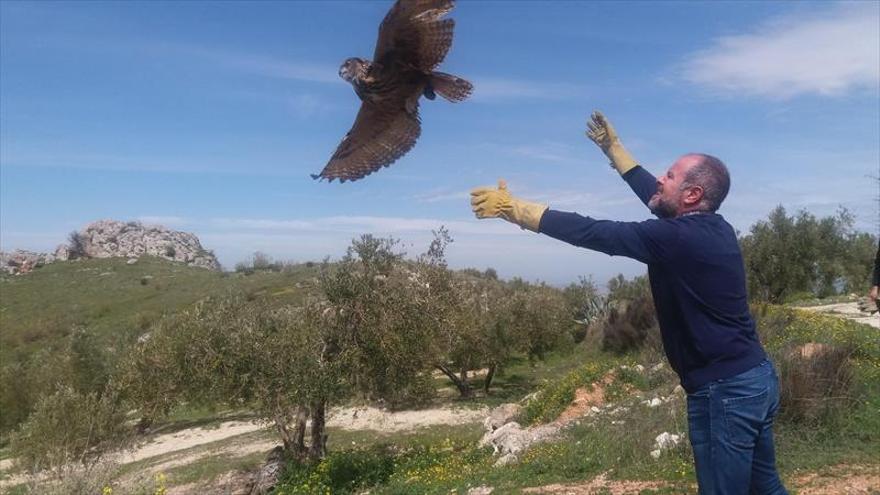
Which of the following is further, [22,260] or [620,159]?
[22,260]

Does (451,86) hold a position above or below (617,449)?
above

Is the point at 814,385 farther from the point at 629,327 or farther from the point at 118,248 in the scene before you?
the point at 118,248

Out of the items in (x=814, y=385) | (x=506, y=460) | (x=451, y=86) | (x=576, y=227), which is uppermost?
(x=451, y=86)

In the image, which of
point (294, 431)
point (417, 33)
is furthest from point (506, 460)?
point (417, 33)

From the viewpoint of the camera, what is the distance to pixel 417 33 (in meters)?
2.67

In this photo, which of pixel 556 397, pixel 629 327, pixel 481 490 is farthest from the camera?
pixel 629 327

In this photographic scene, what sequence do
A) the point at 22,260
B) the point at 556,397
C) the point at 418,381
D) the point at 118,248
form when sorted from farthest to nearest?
the point at 118,248
the point at 22,260
the point at 418,381
the point at 556,397

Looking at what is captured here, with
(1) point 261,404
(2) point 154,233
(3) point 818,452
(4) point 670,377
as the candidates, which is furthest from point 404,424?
(2) point 154,233

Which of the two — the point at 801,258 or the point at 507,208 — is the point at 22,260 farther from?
the point at 507,208

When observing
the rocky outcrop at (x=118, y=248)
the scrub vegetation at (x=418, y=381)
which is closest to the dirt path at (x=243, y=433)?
the scrub vegetation at (x=418, y=381)

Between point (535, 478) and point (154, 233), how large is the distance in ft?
320

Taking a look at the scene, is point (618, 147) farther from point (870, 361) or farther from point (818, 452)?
point (870, 361)

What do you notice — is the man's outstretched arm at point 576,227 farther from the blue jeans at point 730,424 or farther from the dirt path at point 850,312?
the dirt path at point 850,312

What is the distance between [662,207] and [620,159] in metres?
0.77
